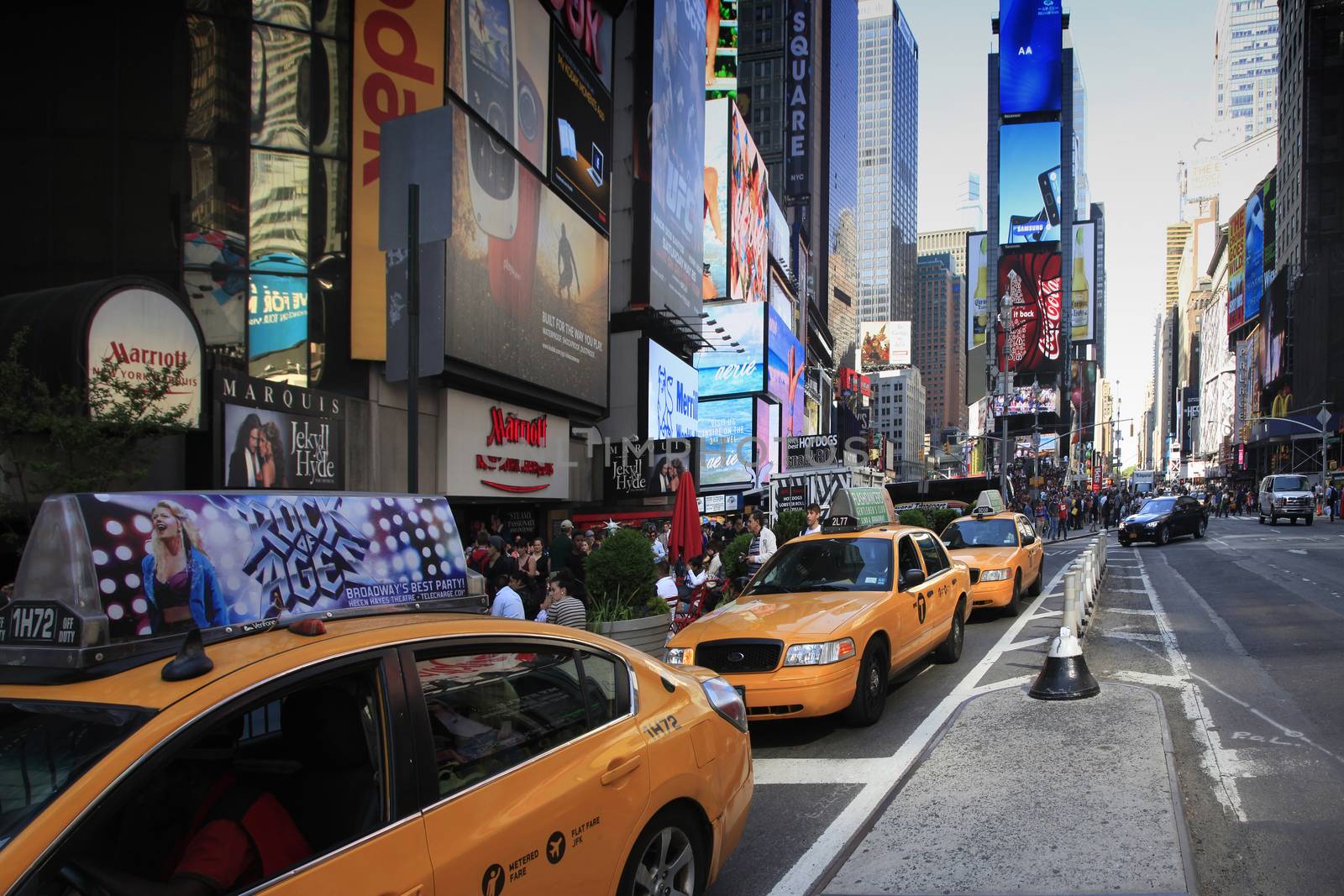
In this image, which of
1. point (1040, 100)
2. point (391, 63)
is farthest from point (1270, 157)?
point (391, 63)

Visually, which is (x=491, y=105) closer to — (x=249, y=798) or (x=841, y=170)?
(x=249, y=798)

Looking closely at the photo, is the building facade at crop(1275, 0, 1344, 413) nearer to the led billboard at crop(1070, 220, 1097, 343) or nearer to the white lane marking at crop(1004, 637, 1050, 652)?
the led billboard at crop(1070, 220, 1097, 343)

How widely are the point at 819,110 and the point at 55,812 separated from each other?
128 m

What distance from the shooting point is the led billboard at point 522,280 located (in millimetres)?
20453

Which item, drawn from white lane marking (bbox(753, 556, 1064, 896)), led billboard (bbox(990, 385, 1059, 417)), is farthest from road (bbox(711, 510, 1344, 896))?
led billboard (bbox(990, 385, 1059, 417))

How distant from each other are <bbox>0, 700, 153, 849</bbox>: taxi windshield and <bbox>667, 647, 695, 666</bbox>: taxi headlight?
16.2 feet

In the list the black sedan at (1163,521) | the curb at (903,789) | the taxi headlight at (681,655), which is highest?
the taxi headlight at (681,655)

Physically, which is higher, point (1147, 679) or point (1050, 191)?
point (1050, 191)

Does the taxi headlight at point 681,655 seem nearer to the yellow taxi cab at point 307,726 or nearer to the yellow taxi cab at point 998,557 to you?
the yellow taxi cab at point 307,726

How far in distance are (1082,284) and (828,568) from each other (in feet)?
531

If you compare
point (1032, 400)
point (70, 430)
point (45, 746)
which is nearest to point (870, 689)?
point (45, 746)

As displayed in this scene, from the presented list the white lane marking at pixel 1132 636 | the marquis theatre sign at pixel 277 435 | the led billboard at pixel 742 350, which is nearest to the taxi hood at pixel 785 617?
the white lane marking at pixel 1132 636

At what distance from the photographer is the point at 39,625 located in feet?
8.55

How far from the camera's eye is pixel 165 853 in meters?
2.33
